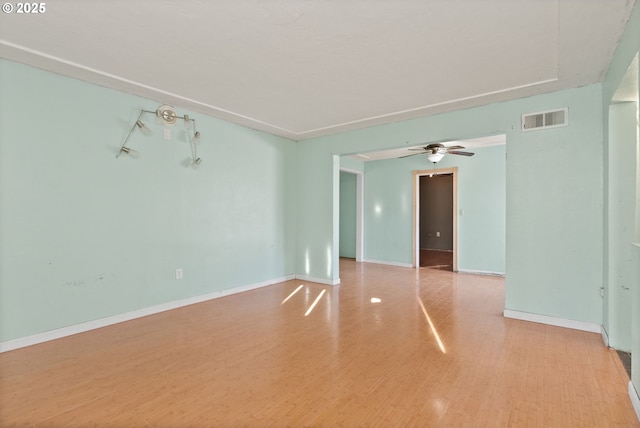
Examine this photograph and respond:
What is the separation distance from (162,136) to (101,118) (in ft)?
2.18

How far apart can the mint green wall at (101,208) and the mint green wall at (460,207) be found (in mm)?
3682

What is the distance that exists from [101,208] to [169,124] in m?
1.22

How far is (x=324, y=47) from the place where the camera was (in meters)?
2.54

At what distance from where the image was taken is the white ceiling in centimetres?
209

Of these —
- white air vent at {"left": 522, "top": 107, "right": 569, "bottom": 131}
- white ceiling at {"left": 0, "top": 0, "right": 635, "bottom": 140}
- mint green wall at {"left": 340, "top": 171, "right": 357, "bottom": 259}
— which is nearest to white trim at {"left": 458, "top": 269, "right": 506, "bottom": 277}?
mint green wall at {"left": 340, "top": 171, "right": 357, "bottom": 259}

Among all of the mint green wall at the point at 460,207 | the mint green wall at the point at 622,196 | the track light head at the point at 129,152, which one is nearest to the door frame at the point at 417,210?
the mint green wall at the point at 460,207

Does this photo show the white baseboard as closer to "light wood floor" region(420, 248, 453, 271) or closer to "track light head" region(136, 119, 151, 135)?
"track light head" region(136, 119, 151, 135)

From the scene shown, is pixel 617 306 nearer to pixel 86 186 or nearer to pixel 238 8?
pixel 238 8

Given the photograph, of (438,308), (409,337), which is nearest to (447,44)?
(409,337)

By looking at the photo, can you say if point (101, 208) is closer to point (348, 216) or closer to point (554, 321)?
point (554, 321)

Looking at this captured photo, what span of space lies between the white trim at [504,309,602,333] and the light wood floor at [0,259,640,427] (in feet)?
0.34

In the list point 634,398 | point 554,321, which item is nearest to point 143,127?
point 634,398

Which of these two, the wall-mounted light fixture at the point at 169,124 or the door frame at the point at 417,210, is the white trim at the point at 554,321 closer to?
the door frame at the point at 417,210

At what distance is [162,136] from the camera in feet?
12.6
